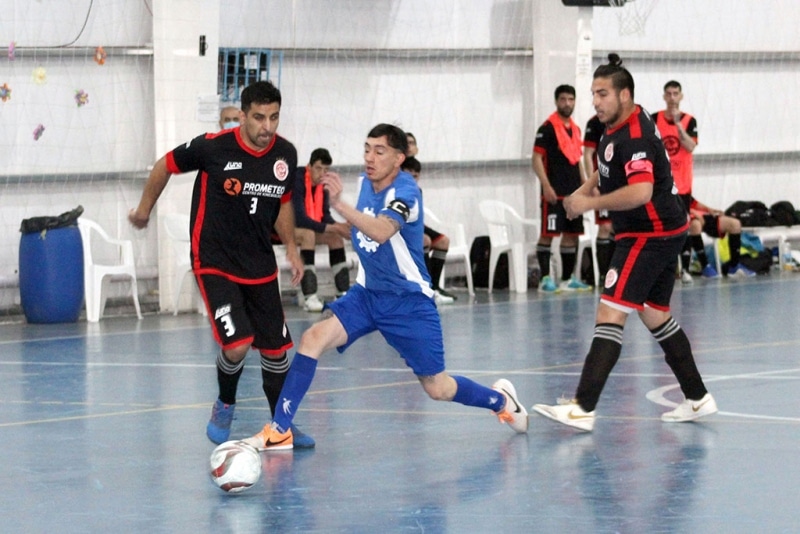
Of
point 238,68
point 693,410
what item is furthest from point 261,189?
point 238,68

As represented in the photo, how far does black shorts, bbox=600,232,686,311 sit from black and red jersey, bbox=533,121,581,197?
9436mm

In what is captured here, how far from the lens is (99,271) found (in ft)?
49.2

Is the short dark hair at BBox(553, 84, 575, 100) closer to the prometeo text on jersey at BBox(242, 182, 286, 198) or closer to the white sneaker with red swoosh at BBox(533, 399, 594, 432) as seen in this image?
the white sneaker with red swoosh at BBox(533, 399, 594, 432)

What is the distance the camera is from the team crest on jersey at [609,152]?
7727 millimetres

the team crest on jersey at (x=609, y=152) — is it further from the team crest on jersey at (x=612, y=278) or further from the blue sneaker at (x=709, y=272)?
the blue sneaker at (x=709, y=272)

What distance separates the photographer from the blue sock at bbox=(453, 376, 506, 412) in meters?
7.45

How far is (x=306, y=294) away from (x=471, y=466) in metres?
8.57

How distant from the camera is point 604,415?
8.16 metres

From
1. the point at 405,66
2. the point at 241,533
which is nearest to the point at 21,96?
the point at 405,66

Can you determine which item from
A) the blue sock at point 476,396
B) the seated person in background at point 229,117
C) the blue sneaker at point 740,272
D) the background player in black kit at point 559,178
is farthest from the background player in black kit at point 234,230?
the blue sneaker at point 740,272

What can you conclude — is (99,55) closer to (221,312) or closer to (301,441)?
(221,312)

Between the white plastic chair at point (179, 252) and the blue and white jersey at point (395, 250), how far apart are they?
8312 mm

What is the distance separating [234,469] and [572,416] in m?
2.24

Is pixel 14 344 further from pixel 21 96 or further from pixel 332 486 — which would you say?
pixel 332 486
